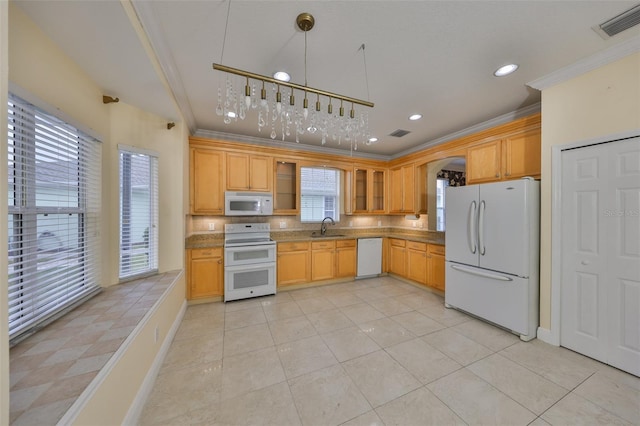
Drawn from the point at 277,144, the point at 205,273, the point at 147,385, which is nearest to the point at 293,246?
the point at 205,273

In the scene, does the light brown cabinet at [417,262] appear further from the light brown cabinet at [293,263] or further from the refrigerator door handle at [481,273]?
the light brown cabinet at [293,263]

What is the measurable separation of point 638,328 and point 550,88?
226 centimetres

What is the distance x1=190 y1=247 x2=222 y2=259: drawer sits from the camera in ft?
10.8

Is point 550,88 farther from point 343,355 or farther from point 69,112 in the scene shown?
point 69,112

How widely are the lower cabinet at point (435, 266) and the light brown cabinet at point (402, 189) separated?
91 cm

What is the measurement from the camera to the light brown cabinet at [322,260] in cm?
410

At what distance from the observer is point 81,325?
1.55 meters

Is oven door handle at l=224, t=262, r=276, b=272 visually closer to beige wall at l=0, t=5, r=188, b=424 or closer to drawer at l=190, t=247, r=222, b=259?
drawer at l=190, t=247, r=222, b=259

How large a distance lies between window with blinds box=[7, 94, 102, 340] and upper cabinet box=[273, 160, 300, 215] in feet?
7.91

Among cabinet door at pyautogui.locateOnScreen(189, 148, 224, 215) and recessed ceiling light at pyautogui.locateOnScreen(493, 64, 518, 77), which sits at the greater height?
recessed ceiling light at pyautogui.locateOnScreen(493, 64, 518, 77)

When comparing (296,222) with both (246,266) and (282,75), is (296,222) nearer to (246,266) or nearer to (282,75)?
(246,266)

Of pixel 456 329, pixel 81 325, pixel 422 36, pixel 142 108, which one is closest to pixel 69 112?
pixel 142 108

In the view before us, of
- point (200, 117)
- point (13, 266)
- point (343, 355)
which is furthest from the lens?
point (200, 117)

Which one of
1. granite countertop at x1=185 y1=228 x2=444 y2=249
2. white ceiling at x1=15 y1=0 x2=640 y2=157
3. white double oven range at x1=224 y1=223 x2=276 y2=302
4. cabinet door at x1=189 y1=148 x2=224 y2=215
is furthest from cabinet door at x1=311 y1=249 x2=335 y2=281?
white ceiling at x1=15 y1=0 x2=640 y2=157
